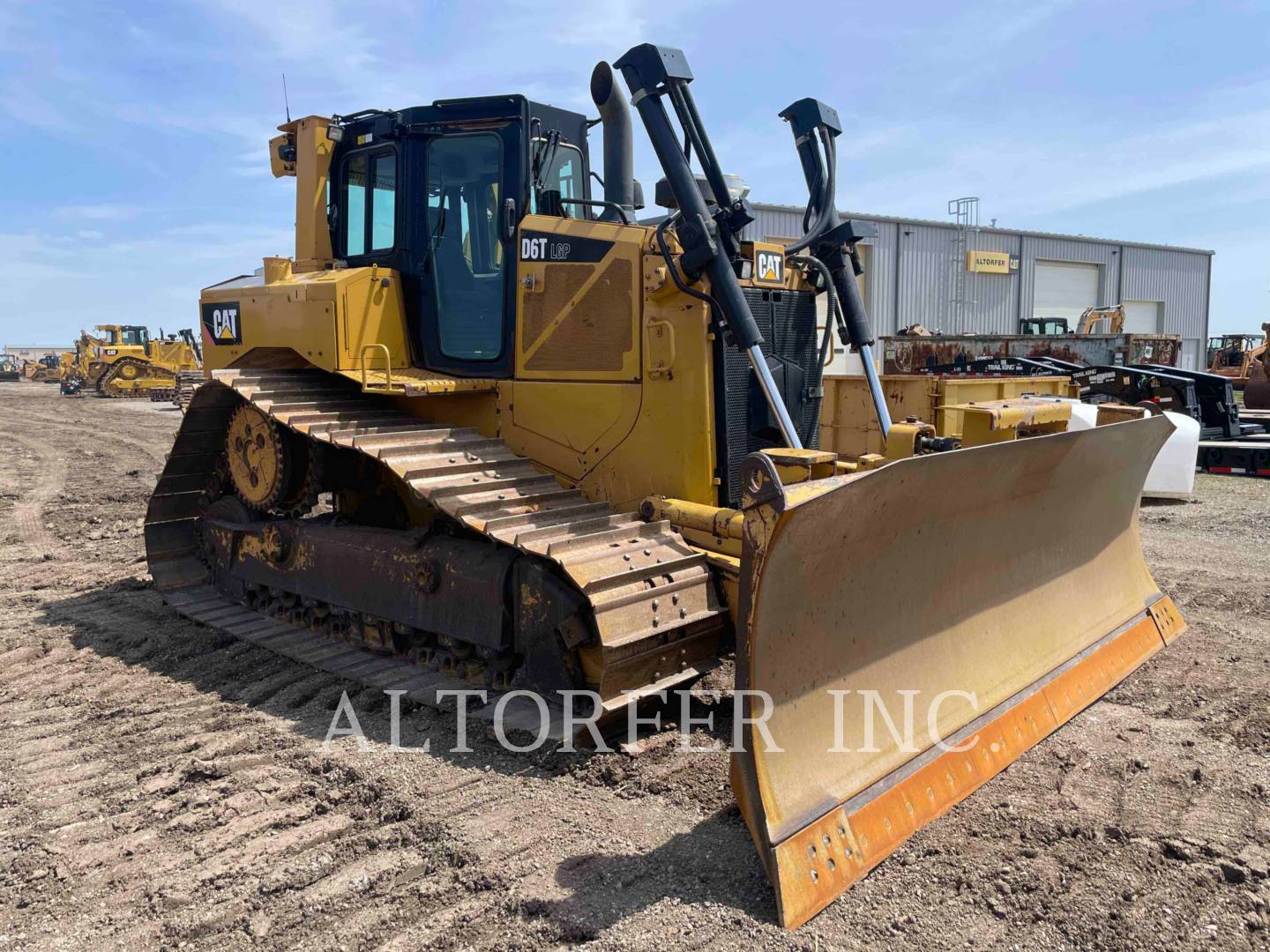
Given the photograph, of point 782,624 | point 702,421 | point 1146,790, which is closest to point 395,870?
point 782,624

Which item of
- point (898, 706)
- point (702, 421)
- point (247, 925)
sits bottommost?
point (247, 925)

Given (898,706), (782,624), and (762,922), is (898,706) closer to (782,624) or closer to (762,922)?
(782,624)

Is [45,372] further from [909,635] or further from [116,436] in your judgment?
[909,635]

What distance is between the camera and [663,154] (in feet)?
15.1

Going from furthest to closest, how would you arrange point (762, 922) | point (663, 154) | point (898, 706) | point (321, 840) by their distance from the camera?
1. point (663, 154)
2. point (898, 706)
3. point (321, 840)
4. point (762, 922)

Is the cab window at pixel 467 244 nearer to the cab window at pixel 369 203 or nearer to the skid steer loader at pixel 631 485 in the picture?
the skid steer loader at pixel 631 485

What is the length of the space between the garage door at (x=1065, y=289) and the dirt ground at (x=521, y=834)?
30765 mm

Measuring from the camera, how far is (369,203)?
19.2ft

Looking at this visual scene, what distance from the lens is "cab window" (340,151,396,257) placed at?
18.7 feet

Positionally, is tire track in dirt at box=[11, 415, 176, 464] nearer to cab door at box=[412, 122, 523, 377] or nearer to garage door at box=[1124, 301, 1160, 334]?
cab door at box=[412, 122, 523, 377]

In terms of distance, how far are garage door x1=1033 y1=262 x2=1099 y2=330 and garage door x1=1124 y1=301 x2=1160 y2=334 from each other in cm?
185

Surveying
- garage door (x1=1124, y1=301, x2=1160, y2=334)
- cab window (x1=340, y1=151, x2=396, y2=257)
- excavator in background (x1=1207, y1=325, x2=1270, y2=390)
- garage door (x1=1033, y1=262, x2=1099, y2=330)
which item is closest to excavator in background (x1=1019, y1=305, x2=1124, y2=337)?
excavator in background (x1=1207, y1=325, x2=1270, y2=390)

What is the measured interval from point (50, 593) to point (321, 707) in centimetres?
372

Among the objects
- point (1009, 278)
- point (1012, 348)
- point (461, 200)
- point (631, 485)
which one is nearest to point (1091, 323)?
point (1012, 348)
